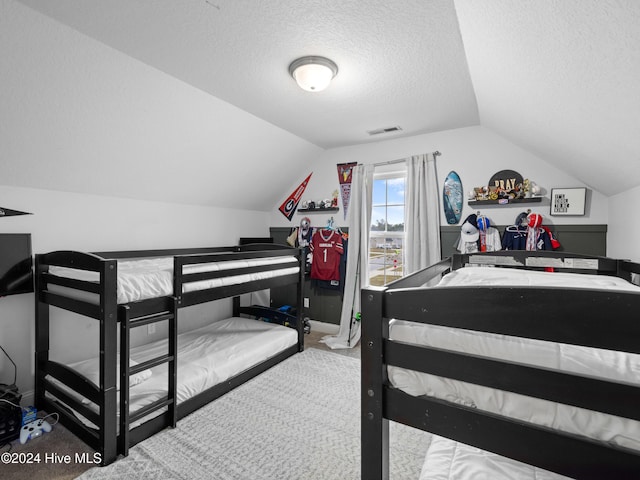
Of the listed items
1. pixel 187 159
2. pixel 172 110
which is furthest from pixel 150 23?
pixel 187 159

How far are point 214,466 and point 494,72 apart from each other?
2570mm

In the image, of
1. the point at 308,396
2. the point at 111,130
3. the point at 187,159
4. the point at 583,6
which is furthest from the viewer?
the point at 187,159

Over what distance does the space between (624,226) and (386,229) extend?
2.03m

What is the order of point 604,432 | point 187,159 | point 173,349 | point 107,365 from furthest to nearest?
point 187,159
point 173,349
point 107,365
point 604,432

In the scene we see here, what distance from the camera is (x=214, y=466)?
1665mm

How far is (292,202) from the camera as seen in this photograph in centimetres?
423

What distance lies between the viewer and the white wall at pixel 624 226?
77.3 inches

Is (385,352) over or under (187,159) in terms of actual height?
under

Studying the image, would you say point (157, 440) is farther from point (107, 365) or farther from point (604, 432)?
point (604, 432)

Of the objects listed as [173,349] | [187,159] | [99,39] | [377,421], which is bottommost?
[173,349]

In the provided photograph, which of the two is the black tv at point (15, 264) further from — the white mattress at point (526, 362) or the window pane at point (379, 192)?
the window pane at point (379, 192)

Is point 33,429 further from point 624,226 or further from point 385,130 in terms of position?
point 624,226

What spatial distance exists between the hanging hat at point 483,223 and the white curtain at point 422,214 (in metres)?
0.38

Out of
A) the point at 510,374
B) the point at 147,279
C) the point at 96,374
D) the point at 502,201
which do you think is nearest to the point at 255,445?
the point at 96,374
